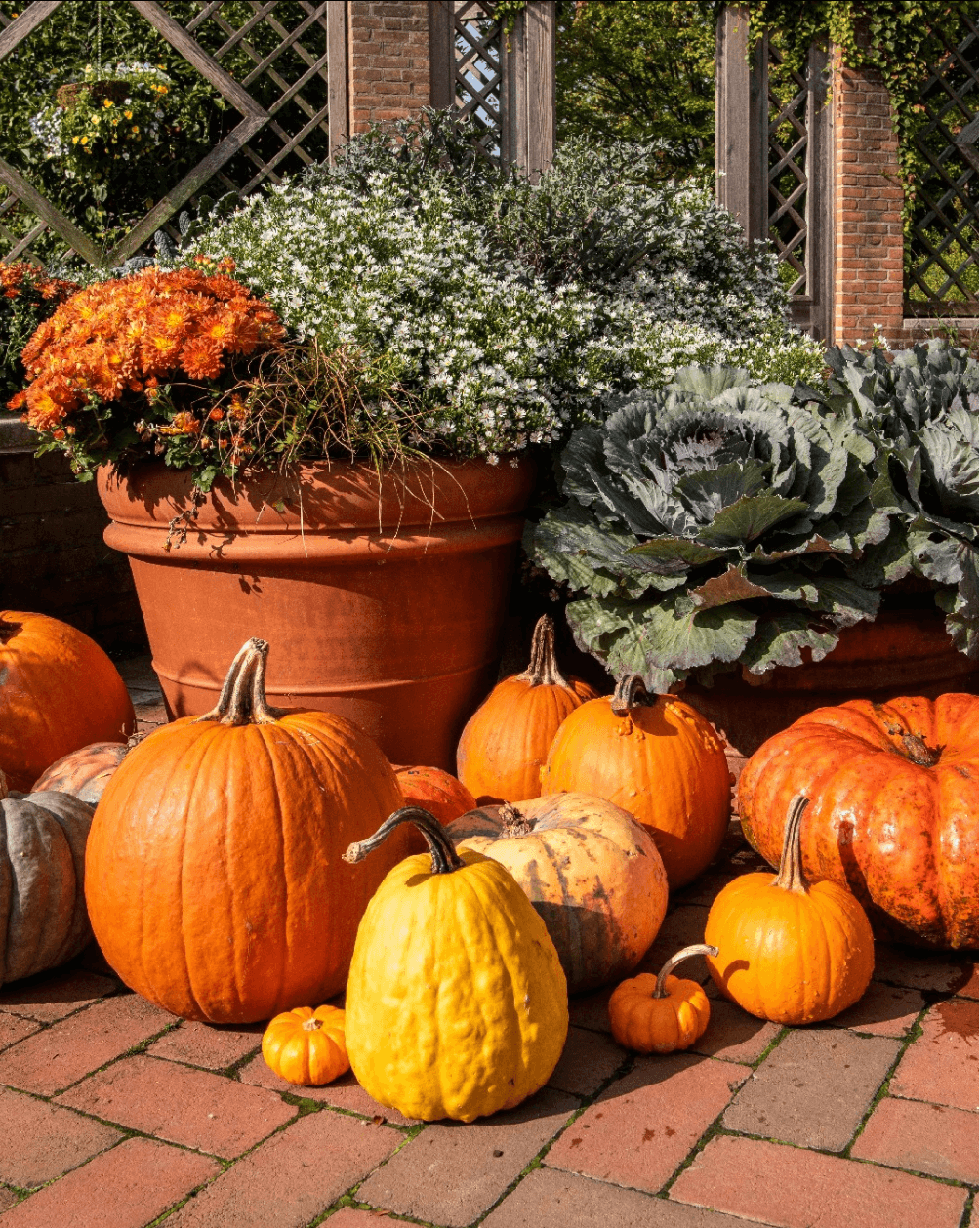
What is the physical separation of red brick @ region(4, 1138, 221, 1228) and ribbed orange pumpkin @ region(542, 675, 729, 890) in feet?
3.95

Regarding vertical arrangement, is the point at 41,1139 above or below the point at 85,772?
below

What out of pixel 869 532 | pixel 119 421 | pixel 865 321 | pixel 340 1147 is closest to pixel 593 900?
pixel 340 1147

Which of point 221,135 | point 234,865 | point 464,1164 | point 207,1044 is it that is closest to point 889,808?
point 464,1164

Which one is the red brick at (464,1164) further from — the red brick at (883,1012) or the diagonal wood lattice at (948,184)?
the diagonal wood lattice at (948,184)

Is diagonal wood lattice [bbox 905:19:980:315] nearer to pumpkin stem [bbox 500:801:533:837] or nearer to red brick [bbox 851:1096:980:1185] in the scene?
pumpkin stem [bbox 500:801:533:837]

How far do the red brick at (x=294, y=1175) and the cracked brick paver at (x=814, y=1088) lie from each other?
1.84ft

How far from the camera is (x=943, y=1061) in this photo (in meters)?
2.00

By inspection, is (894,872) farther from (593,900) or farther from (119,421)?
(119,421)

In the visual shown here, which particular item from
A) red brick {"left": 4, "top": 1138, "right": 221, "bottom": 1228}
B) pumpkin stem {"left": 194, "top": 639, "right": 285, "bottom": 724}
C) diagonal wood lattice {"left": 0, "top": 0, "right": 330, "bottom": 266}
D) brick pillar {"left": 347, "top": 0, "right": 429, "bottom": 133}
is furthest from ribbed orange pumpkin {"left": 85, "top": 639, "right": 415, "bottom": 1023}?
brick pillar {"left": 347, "top": 0, "right": 429, "bottom": 133}

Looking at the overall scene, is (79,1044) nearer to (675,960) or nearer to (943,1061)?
(675,960)

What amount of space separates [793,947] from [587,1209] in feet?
2.14

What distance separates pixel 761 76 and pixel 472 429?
23.5 ft

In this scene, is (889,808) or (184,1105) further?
(889,808)

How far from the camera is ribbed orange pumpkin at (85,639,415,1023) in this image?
2088 millimetres
